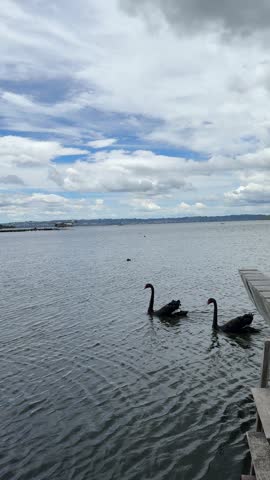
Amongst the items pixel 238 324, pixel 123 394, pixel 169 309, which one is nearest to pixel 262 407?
pixel 123 394

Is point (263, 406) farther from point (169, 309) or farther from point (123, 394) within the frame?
point (169, 309)

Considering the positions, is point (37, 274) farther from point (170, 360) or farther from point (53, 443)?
point (53, 443)

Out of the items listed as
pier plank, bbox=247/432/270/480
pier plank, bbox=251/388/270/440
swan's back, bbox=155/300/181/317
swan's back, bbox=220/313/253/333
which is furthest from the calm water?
pier plank, bbox=251/388/270/440

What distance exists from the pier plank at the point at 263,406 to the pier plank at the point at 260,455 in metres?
0.51

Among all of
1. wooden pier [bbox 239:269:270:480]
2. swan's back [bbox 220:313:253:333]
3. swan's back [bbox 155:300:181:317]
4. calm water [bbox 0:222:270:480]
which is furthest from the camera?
swan's back [bbox 155:300:181:317]

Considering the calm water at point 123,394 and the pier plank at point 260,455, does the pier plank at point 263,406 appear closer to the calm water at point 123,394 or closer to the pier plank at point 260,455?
the pier plank at point 260,455

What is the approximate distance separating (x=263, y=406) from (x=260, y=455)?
2.32 feet

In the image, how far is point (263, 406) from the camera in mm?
6195

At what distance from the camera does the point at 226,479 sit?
8.10 meters

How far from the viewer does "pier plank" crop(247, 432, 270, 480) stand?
530cm

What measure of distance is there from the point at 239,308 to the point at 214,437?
14.6 meters

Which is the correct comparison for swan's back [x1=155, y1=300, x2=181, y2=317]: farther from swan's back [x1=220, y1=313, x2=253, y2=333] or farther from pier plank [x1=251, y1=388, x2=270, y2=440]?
pier plank [x1=251, y1=388, x2=270, y2=440]

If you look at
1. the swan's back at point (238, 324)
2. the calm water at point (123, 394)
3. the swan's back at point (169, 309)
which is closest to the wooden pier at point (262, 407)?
the calm water at point (123, 394)

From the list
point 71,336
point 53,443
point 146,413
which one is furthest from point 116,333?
point 53,443
